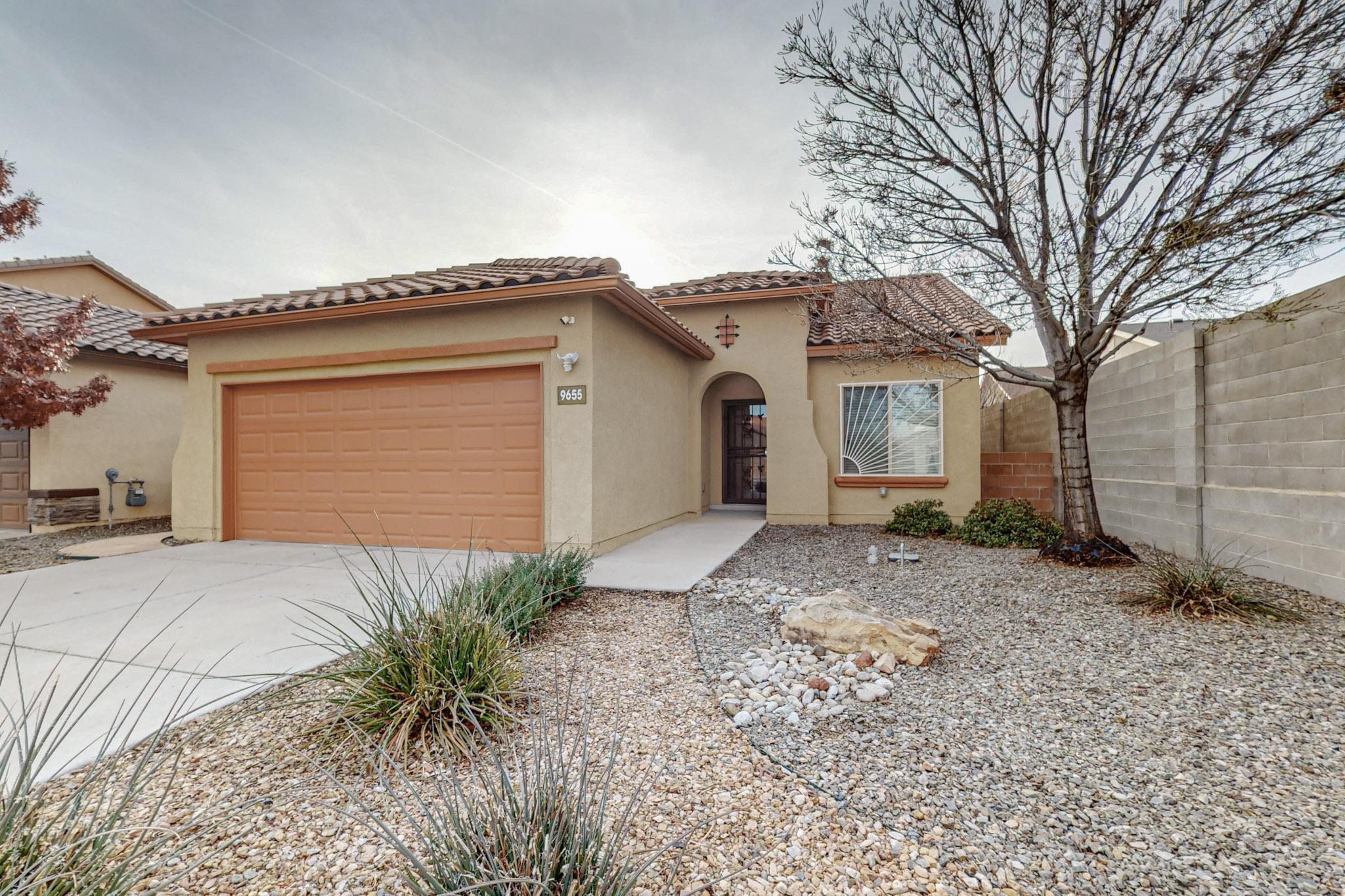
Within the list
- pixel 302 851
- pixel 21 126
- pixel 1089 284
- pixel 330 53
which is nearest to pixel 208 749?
pixel 302 851

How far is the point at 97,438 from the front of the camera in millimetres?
10078

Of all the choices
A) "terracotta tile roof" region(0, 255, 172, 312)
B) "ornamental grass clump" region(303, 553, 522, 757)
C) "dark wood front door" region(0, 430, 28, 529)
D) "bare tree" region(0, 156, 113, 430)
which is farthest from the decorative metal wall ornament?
"terracotta tile roof" region(0, 255, 172, 312)

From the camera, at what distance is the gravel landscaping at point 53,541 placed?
713 centimetres

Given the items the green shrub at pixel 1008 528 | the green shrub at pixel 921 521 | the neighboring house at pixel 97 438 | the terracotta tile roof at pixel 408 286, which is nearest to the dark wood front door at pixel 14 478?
the neighboring house at pixel 97 438

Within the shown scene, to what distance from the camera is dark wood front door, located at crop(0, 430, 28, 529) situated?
32.7ft

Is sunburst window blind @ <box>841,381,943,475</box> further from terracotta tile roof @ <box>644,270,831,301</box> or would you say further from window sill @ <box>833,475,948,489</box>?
terracotta tile roof @ <box>644,270,831,301</box>

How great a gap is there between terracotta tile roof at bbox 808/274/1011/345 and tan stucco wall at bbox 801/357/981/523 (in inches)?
26.8

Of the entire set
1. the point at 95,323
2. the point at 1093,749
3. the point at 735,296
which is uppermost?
the point at 735,296

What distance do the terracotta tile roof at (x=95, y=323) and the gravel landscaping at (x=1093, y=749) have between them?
11807 mm

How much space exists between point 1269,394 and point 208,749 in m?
8.29

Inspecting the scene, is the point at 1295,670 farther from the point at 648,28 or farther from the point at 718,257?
the point at 718,257

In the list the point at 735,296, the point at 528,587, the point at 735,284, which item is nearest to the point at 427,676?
the point at 528,587

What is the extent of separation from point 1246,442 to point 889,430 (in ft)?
15.7

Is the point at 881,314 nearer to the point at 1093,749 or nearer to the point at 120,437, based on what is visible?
the point at 1093,749
